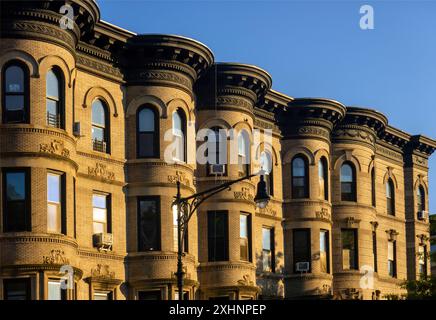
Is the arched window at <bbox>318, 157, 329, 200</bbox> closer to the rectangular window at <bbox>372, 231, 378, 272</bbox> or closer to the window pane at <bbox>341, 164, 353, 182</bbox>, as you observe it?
the window pane at <bbox>341, 164, 353, 182</bbox>

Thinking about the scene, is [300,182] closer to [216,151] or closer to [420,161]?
A: [216,151]

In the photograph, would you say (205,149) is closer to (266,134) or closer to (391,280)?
(266,134)

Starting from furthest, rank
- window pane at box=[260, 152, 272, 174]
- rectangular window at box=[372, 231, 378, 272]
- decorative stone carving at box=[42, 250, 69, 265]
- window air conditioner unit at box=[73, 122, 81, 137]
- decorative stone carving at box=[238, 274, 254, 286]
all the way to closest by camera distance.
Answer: rectangular window at box=[372, 231, 378, 272], window pane at box=[260, 152, 272, 174], decorative stone carving at box=[238, 274, 254, 286], window air conditioner unit at box=[73, 122, 81, 137], decorative stone carving at box=[42, 250, 69, 265]

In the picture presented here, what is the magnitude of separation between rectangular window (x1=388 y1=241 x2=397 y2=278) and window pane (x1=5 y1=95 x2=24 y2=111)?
2553 centimetres

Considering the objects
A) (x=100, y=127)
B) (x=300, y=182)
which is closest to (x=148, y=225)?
(x=100, y=127)

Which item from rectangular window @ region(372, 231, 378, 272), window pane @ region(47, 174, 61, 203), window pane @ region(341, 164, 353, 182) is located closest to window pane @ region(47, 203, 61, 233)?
window pane @ region(47, 174, 61, 203)

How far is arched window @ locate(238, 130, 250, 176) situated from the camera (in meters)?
38.2

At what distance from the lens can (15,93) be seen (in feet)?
95.7

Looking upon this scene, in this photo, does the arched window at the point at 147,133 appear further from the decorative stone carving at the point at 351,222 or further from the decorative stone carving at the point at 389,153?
the decorative stone carving at the point at 389,153

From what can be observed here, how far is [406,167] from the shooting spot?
5178 cm

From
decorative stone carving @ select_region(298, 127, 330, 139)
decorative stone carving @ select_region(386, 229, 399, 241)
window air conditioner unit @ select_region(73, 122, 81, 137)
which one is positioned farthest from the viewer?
decorative stone carving @ select_region(386, 229, 399, 241)

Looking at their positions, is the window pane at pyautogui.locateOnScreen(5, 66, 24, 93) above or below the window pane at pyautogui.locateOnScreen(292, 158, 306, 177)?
above

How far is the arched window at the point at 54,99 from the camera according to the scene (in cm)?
2977

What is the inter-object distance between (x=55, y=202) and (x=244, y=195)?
10.2m
